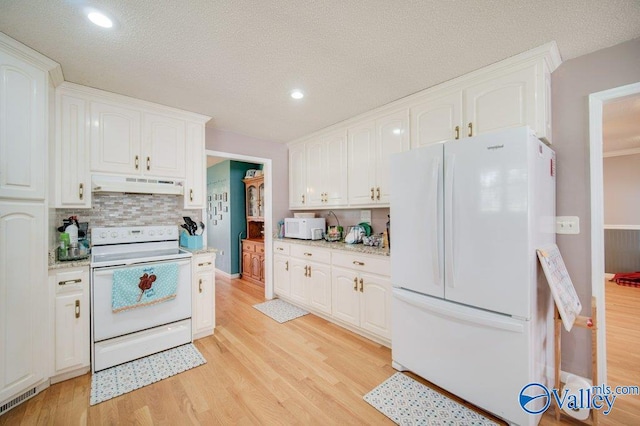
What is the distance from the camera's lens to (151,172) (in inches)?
106

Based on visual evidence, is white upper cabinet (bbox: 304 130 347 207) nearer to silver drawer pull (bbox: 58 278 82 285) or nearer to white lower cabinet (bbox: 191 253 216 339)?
white lower cabinet (bbox: 191 253 216 339)

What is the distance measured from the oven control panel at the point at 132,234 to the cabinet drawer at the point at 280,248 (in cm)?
135

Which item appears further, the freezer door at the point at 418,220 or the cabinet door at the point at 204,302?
the cabinet door at the point at 204,302

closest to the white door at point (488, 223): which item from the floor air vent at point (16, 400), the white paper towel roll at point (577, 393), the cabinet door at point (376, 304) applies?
the white paper towel roll at point (577, 393)

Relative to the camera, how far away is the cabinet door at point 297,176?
3.92 m

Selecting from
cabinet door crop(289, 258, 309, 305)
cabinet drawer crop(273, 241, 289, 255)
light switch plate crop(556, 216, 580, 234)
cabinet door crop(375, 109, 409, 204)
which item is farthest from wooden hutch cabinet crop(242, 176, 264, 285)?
light switch plate crop(556, 216, 580, 234)

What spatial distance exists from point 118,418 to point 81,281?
1082 millimetres

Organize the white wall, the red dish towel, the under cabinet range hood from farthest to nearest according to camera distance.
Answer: the white wall → the red dish towel → the under cabinet range hood

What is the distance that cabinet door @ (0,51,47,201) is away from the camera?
171 cm

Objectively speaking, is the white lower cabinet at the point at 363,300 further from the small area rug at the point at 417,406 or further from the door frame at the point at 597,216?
the door frame at the point at 597,216

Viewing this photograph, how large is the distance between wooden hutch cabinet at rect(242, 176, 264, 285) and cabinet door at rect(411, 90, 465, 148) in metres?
3.05

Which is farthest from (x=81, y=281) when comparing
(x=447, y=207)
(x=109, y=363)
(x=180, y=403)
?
(x=447, y=207)

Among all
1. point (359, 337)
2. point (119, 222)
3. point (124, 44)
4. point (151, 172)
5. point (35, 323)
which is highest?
point (124, 44)

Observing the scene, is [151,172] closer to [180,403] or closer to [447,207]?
[180,403]
